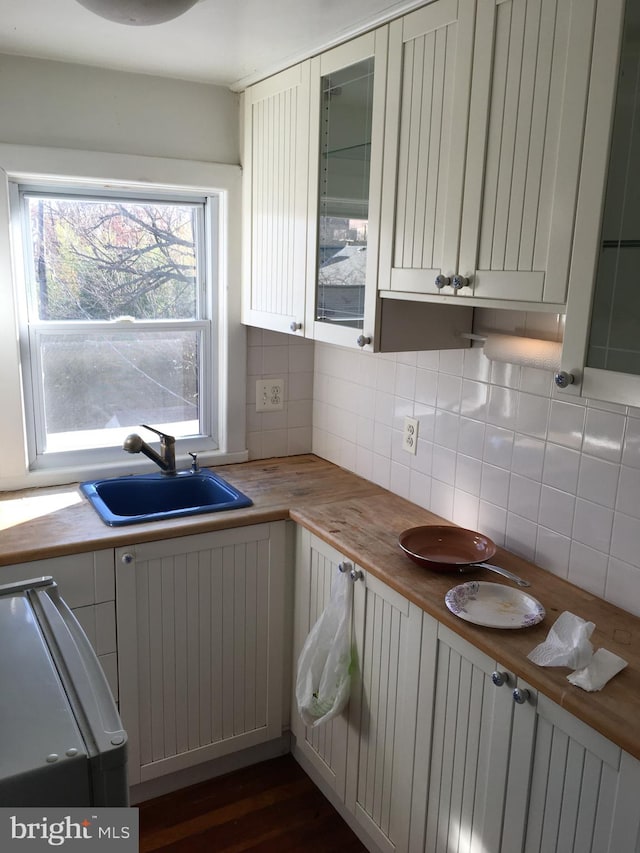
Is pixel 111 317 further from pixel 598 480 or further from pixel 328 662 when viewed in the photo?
pixel 598 480

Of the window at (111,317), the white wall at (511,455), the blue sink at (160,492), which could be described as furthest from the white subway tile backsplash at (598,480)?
the window at (111,317)

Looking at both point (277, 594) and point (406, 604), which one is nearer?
point (406, 604)

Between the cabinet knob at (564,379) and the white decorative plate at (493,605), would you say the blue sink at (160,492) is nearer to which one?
the white decorative plate at (493,605)

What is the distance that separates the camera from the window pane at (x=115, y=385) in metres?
2.55

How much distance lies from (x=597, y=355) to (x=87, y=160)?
1.75 metres

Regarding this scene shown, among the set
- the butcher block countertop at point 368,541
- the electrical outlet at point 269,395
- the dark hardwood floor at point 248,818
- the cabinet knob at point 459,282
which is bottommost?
the dark hardwood floor at point 248,818

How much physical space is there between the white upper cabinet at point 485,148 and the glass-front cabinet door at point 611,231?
0.04m

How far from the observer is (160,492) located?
263cm

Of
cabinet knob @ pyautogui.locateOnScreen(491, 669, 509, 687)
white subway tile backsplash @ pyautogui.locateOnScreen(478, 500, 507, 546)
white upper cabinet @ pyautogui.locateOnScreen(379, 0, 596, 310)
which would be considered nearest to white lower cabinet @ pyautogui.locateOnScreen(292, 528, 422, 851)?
cabinet knob @ pyautogui.locateOnScreen(491, 669, 509, 687)

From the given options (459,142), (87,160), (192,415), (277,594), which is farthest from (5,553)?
(459,142)

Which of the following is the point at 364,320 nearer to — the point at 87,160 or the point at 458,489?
the point at 458,489

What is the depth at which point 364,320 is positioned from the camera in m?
2.03

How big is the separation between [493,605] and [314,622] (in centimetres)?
73

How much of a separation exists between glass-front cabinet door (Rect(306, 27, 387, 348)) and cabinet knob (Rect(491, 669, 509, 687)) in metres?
0.92
